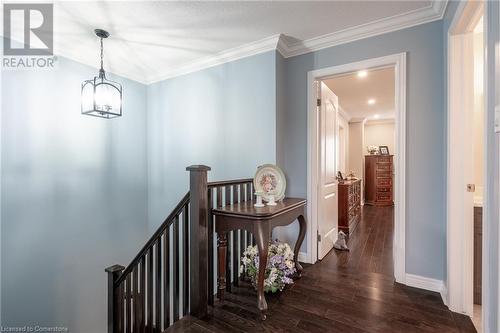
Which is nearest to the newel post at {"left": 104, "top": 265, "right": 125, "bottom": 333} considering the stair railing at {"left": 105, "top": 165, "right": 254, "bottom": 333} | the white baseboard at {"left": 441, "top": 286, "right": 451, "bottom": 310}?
the stair railing at {"left": 105, "top": 165, "right": 254, "bottom": 333}

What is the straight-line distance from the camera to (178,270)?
6.14 feet

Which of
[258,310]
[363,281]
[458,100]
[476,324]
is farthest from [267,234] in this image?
[458,100]

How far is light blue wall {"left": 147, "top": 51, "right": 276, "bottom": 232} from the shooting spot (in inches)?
104

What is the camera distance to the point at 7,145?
241cm

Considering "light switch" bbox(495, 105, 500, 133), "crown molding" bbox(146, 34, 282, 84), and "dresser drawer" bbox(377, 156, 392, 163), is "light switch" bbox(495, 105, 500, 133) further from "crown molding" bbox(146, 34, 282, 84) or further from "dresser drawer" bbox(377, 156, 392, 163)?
"dresser drawer" bbox(377, 156, 392, 163)

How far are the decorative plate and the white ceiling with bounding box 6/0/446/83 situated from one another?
1350 mm

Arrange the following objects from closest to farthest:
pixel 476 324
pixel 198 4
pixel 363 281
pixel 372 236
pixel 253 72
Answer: pixel 476 324 < pixel 198 4 < pixel 363 281 < pixel 253 72 < pixel 372 236

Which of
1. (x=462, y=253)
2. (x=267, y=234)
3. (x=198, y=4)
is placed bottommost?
(x=462, y=253)

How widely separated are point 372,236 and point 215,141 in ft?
9.16

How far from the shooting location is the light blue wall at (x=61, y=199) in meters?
2.44

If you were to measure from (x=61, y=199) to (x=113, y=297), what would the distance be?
4.97 feet

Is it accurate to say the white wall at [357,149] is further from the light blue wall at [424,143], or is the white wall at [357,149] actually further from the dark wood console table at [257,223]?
the dark wood console table at [257,223]

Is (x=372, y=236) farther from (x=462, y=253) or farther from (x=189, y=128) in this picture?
(x=189, y=128)

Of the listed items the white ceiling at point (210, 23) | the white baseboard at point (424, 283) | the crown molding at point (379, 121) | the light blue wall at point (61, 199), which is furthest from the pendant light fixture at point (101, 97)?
the crown molding at point (379, 121)
